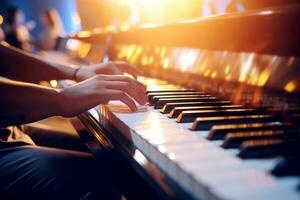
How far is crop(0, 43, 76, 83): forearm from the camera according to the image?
2076 mm

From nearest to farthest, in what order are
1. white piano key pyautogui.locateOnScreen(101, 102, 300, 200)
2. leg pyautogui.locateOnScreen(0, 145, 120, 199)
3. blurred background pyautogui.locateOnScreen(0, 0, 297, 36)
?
white piano key pyautogui.locateOnScreen(101, 102, 300, 200), leg pyautogui.locateOnScreen(0, 145, 120, 199), blurred background pyautogui.locateOnScreen(0, 0, 297, 36)

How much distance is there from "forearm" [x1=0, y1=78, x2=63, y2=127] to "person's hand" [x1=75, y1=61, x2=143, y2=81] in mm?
622

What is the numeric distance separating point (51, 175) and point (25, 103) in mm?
264

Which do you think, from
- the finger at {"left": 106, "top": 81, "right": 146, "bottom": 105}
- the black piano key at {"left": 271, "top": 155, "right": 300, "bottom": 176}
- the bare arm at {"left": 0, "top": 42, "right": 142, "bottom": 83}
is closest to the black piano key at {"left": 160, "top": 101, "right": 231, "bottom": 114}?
the finger at {"left": 106, "top": 81, "right": 146, "bottom": 105}

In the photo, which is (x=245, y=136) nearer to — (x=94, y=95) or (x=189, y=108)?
(x=189, y=108)

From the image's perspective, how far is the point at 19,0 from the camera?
1478cm

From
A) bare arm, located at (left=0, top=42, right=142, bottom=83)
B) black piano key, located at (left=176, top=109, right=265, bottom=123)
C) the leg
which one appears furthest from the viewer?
bare arm, located at (left=0, top=42, right=142, bottom=83)

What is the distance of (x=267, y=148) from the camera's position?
0.72m

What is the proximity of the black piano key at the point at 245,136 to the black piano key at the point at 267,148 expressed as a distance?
1.3 inches

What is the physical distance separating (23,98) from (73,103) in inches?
6.7

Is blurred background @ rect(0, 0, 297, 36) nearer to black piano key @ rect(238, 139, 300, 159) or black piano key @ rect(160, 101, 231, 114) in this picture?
black piano key @ rect(160, 101, 231, 114)

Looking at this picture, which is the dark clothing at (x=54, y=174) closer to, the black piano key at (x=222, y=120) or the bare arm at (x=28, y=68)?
the black piano key at (x=222, y=120)

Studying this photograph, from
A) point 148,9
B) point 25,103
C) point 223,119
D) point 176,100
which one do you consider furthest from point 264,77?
point 148,9

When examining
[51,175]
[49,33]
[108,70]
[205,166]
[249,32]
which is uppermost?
[49,33]
